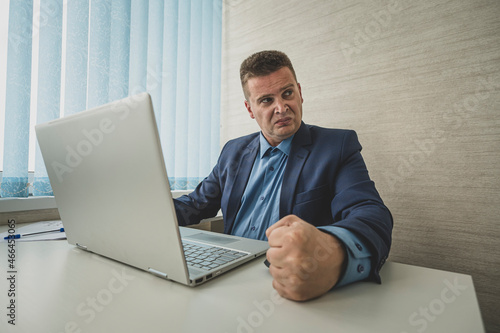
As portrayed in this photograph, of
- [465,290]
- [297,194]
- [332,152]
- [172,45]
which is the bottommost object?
[465,290]

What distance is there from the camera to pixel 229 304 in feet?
1.32

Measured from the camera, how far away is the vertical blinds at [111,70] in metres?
1.09

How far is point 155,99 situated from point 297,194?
1.10m

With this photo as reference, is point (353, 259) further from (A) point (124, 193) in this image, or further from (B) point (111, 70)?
(B) point (111, 70)

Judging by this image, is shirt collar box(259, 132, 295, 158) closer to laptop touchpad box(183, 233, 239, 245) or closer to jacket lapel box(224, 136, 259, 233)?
jacket lapel box(224, 136, 259, 233)

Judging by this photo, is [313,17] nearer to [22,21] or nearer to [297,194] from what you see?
[297,194]

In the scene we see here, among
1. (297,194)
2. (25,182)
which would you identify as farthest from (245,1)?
(25,182)

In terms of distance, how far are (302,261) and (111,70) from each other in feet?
4.64

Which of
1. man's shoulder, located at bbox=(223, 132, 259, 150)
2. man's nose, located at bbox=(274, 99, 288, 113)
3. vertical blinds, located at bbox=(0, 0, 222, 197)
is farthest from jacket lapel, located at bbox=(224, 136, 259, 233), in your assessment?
vertical blinds, located at bbox=(0, 0, 222, 197)

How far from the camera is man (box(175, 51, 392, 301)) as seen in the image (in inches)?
16.8

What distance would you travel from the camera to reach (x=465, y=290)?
1.48ft

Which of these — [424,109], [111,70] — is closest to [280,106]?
[424,109]

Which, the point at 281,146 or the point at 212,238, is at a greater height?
the point at 281,146

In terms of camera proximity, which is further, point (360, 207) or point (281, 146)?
point (281, 146)
